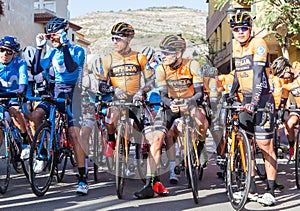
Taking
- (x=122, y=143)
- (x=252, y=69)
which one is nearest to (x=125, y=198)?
(x=122, y=143)

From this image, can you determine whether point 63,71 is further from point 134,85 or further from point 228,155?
point 228,155

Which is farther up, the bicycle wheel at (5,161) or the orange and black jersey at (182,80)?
the orange and black jersey at (182,80)

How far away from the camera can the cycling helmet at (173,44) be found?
6441 mm

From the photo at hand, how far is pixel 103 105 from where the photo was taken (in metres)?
6.65

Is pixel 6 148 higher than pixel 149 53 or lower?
lower

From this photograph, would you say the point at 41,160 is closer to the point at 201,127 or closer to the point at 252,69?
the point at 201,127

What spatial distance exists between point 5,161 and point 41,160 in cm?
51

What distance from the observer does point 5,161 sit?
6.30 m

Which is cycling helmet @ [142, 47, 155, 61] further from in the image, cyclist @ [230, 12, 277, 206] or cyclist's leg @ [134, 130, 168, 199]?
cyclist @ [230, 12, 277, 206]

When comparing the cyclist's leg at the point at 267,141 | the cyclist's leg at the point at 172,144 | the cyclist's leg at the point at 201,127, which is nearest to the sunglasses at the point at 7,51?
the cyclist's leg at the point at 172,144

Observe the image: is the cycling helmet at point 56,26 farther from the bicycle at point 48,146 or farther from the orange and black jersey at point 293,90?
the orange and black jersey at point 293,90

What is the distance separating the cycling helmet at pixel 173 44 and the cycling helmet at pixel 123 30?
461mm

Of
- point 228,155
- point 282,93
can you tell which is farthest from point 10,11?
point 228,155

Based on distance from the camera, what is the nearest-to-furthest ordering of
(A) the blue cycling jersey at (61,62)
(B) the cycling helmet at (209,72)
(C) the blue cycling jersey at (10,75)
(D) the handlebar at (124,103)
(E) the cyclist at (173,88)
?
(D) the handlebar at (124,103)
(E) the cyclist at (173,88)
(A) the blue cycling jersey at (61,62)
(C) the blue cycling jersey at (10,75)
(B) the cycling helmet at (209,72)
